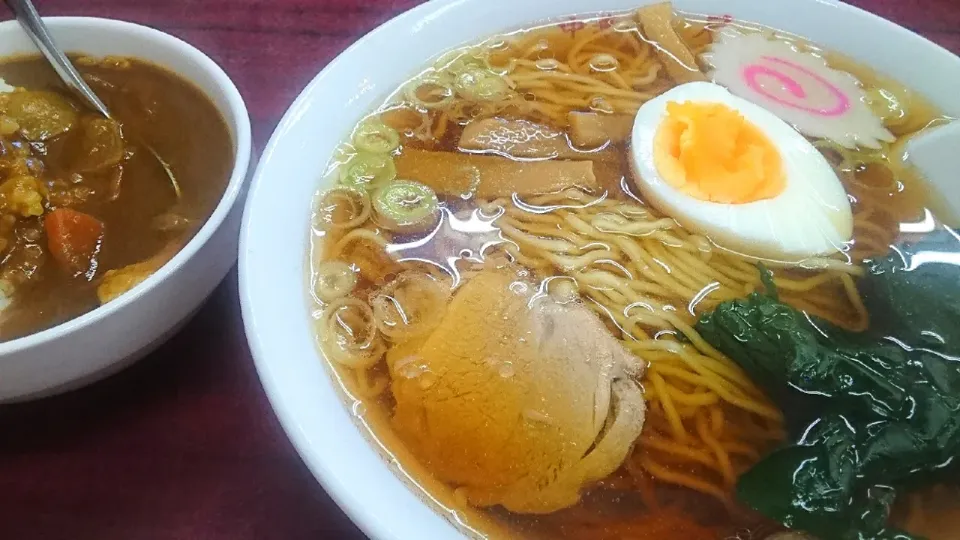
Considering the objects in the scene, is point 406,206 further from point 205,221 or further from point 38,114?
point 38,114

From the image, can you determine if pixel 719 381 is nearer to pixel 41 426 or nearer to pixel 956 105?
pixel 956 105

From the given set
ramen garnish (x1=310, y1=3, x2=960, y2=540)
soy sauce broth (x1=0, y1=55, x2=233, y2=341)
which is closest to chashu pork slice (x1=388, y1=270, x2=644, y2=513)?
ramen garnish (x1=310, y1=3, x2=960, y2=540)

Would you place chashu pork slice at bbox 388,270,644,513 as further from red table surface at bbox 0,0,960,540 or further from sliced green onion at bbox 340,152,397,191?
sliced green onion at bbox 340,152,397,191

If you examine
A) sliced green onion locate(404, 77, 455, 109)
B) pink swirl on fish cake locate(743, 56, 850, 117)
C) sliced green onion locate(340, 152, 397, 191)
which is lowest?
sliced green onion locate(340, 152, 397, 191)

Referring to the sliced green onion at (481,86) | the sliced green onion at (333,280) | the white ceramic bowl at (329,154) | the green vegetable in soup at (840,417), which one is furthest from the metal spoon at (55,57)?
the green vegetable in soup at (840,417)

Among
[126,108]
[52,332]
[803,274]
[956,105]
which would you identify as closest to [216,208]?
[52,332]
